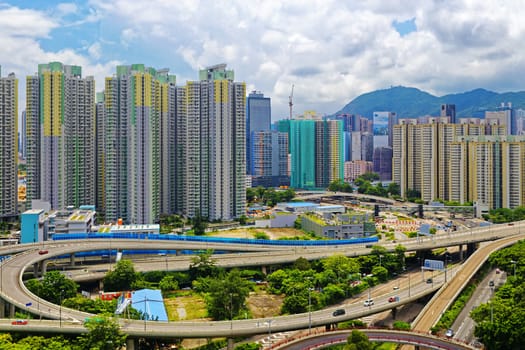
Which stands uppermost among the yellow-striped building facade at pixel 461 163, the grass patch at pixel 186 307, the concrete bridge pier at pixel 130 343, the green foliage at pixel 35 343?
the yellow-striped building facade at pixel 461 163

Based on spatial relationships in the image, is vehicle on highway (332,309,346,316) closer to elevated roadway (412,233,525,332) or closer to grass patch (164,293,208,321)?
elevated roadway (412,233,525,332)

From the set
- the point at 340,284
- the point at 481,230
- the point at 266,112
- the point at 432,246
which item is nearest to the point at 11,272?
the point at 340,284

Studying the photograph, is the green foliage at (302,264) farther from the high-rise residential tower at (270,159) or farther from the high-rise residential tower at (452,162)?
the high-rise residential tower at (270,159)

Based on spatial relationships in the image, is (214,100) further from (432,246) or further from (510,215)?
(510,215)

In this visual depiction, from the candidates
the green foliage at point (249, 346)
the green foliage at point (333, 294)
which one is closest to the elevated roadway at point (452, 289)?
the green foliage at point (333, 294)

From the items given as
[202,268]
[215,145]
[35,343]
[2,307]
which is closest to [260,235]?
[215,145]
